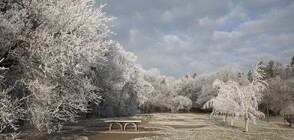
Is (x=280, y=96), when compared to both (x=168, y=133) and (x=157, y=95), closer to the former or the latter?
(x=168, y=133)

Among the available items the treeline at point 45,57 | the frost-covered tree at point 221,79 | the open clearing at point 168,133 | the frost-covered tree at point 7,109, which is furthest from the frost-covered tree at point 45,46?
the frost-covered tree at point 221,79

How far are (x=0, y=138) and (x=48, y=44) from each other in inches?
301

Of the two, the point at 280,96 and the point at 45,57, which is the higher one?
the point at 45,57

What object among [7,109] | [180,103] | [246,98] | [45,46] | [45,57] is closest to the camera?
[7,109]

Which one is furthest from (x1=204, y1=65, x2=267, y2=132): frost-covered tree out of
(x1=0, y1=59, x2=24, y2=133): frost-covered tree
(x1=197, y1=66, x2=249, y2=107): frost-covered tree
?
(x1=197, y1=66, x2=249, y2=107): frost-covered tree

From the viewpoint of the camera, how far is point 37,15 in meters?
11.0

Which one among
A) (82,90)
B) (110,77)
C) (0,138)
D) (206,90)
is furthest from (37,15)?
(206,90)

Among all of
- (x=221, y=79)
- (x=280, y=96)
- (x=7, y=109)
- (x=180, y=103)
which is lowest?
(x=180, y=103)

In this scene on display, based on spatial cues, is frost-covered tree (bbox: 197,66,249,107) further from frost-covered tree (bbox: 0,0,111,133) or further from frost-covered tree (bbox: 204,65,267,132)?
frost-covered tree (bbox: 0,0,111,133)

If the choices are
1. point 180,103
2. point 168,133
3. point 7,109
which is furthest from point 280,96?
point 7,109

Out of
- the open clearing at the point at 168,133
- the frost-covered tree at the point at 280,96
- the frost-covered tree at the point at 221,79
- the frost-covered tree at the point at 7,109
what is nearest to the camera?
the frost-covered tree at the point at 7,109

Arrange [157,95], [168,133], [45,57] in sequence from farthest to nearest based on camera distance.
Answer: [157,95] < [168,133] < [45,57]

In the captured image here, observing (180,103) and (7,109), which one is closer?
(7,109)

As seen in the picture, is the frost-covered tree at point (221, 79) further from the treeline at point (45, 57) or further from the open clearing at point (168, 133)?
the treeline at point (45, 57)
